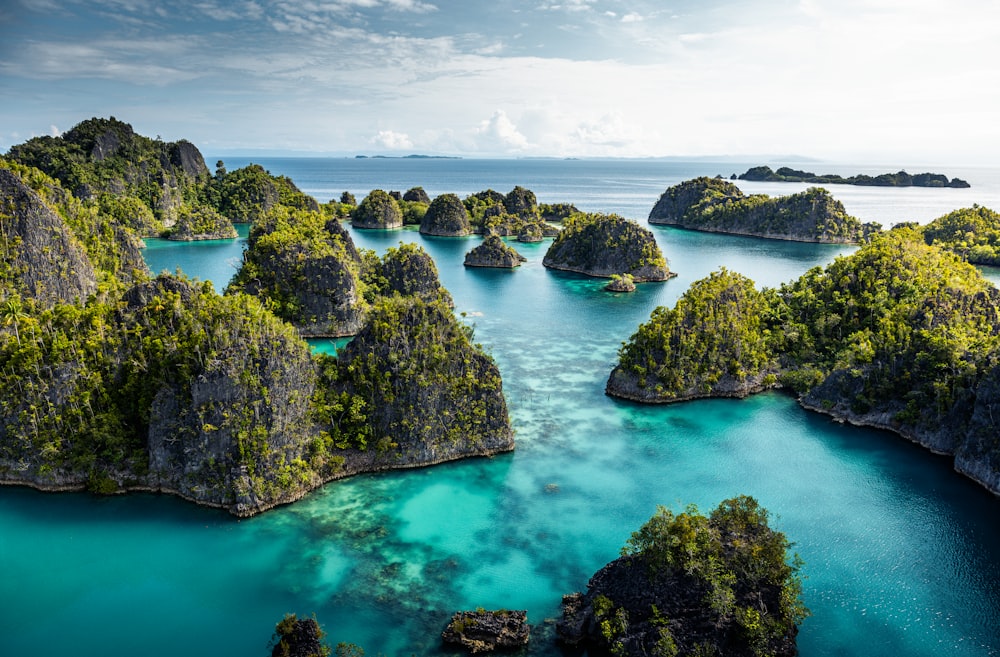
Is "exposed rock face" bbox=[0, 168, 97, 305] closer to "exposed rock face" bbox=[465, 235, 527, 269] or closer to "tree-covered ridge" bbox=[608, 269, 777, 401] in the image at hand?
"tree-covered ridge" bbox=[608, 269, 777, 401]

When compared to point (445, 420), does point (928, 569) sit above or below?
below

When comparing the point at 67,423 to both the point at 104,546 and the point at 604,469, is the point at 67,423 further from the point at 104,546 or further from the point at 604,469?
the point at 604,469

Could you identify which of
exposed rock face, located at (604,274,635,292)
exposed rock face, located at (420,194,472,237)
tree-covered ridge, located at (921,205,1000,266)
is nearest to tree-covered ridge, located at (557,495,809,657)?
exposed rock face, located at (604,274,635,292)

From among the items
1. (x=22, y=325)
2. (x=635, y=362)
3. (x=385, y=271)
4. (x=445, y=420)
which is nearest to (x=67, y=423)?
(x=22, y=325)

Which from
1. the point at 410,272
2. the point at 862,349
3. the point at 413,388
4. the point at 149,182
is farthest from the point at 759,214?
the point at 149,182

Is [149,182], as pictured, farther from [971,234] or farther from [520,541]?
[971,234]

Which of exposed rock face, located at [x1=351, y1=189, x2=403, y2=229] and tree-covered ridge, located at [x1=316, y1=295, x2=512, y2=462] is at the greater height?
exposed rock face, located at [x1=351, y1=189, x2=403, y2=229]
